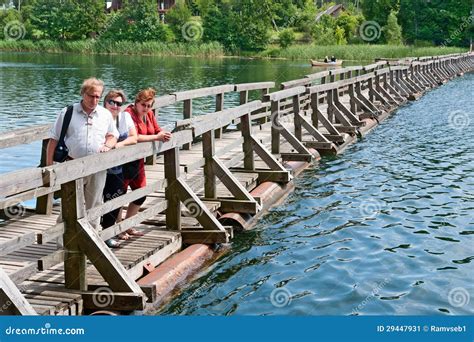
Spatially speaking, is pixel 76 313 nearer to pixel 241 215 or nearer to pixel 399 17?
pixel 241 215

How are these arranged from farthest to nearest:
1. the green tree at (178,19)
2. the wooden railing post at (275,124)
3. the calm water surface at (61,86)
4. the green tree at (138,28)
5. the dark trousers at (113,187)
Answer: the green tree at (178,19) < the green tree at (138,28) < the calm water surface at (61,86) < the wooden railing post at (275,124) < the dark trousers at (113,187)

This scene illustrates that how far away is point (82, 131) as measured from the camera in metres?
8.27

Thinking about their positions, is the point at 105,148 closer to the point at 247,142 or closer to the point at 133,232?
the point at 133,232

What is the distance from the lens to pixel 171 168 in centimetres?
1016

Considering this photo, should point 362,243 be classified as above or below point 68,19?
below

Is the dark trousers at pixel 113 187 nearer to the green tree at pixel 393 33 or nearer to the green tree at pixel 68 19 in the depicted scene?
the green tree at pixel 393 33

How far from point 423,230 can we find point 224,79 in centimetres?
4692

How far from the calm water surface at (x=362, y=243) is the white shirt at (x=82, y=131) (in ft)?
6.56

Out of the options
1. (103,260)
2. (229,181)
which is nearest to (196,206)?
(229,181)

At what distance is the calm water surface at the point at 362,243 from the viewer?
9094mm

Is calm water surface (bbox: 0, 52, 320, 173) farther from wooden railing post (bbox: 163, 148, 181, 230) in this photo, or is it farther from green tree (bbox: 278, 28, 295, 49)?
green tree (bbox: 278, 28, 295, 49)

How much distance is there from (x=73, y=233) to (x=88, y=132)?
123 centimetres

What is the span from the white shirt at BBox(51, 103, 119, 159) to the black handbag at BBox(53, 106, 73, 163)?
0.10ft

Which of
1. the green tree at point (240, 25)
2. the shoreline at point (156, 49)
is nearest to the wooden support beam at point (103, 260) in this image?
the shoreline at point (156, 49)
